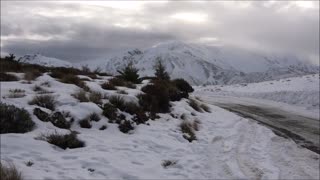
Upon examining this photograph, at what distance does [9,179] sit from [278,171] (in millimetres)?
5882

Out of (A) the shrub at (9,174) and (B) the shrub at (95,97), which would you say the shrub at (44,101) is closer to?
(B) the shrub at (95,97)

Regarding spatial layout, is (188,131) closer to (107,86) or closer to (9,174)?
(107,86)

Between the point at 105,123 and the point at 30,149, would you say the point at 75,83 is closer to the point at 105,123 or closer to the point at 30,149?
the point at 105,123

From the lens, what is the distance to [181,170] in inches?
352

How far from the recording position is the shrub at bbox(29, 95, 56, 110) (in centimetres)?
1115

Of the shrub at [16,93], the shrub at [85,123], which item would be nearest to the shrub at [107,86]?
the shrub at [16,93]

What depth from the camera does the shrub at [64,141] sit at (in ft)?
29.5

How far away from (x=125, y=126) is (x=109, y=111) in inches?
29.0

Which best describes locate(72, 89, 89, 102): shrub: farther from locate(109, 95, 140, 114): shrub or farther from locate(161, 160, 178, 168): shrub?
locate(161, 160, 178, 168): shrub

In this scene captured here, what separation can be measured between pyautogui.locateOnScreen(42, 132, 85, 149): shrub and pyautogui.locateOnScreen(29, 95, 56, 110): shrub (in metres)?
1.99

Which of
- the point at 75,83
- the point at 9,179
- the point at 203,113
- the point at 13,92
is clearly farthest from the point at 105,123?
the point at 203,113

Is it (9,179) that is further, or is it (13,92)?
(13,92)

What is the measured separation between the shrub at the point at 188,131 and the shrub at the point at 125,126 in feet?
5.30

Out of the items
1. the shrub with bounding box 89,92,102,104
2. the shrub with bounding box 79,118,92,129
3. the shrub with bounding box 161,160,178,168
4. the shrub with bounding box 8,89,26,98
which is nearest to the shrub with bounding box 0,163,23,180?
the shrub with bounding box 161,160,178,168
